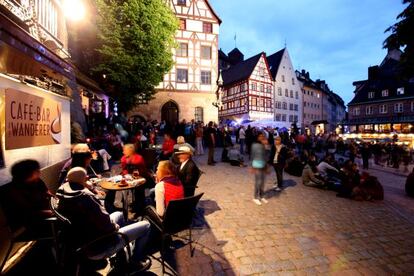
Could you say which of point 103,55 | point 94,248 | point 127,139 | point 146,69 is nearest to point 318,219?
point 94,248

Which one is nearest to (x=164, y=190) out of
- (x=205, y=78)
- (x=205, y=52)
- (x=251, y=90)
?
(x=205, y=78)

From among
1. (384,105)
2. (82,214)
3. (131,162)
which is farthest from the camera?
(384,105)

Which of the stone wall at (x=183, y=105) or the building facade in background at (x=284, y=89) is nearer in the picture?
the stone wall at (x=183, y=105)

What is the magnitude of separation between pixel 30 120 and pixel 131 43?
12.2m

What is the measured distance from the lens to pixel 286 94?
151 ft

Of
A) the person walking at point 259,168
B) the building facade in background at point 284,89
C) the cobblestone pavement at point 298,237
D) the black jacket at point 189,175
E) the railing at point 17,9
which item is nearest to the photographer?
the cobblestone pavement at point 298,237

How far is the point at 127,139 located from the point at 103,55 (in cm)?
593

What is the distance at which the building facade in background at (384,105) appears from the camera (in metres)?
38.7

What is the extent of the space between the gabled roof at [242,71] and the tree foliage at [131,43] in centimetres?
2526

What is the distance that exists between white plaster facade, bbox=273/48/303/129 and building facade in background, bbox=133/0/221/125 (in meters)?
20.0

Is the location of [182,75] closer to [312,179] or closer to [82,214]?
[312,179]

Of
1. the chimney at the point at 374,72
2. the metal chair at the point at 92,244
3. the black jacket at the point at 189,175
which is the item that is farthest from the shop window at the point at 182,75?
the chimney at the point at 374,72

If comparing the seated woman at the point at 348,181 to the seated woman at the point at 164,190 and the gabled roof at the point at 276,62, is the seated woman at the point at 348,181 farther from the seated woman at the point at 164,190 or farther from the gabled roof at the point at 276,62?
the gabled roof at the point at 276,62

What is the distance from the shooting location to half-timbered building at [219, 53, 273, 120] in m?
39.8
